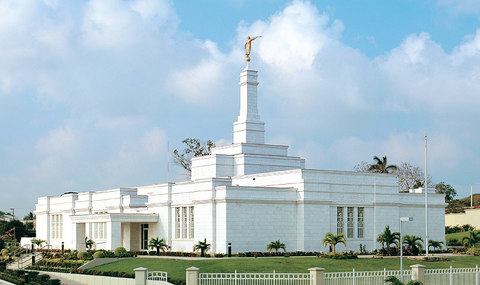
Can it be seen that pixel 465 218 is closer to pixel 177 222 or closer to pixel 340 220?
pixel 340 220

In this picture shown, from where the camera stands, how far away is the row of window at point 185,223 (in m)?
48.2

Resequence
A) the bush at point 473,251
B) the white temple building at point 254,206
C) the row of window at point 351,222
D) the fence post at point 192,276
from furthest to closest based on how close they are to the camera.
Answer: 1. the row of window at point 351,222
2. the bush at point 473,251
3. the white temple building at point 254,206
4. the fence post at point 192,276

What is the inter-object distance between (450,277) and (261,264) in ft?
32.2

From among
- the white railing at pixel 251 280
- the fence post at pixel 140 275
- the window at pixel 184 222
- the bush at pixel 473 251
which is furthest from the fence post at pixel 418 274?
the window at pixel 184 222

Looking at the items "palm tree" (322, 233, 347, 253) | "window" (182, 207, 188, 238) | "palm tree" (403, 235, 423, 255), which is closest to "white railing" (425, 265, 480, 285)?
"palm tree" (322, 233, 347, 253)

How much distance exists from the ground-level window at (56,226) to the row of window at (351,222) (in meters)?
29.9

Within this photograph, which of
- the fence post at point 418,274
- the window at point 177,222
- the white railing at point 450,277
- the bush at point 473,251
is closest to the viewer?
the fence post at point 418,274

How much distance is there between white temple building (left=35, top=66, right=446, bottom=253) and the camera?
45.2 metres

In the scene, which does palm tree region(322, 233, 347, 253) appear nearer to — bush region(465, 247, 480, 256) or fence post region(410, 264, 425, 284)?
bush region(465, 247, 480, 256)

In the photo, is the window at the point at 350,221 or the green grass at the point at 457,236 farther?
the green grass at the point at 457,236

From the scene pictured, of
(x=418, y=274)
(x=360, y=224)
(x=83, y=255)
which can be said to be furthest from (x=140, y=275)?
(x=360, y=224)

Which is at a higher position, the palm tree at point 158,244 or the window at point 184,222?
the window at point 184,222

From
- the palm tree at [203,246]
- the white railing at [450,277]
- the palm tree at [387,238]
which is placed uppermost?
the palm tree at [387,238]

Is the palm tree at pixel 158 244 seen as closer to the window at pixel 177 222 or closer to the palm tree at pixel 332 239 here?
the window at pixel 177 222
